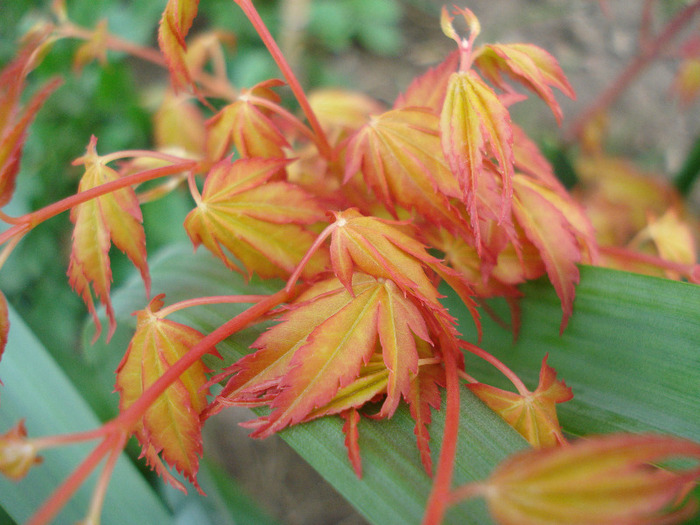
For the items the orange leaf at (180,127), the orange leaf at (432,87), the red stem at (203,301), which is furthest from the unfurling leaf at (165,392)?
the orange leaf at (180,127)

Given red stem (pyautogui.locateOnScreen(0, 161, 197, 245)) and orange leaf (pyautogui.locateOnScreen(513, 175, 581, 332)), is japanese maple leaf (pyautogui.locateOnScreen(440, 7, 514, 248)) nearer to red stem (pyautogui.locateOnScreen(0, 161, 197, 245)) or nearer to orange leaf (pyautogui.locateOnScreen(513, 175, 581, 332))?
orange leaf (pyautogui.locateOnScreen(513, 175, 581, 332))

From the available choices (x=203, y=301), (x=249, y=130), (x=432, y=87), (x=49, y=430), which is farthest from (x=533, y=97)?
(x=49, y=430)

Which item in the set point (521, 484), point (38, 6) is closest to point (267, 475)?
point (521, 484)

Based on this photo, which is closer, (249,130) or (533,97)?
(249,130)

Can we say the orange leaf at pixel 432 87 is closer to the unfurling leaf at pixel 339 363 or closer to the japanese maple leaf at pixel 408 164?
the japanese maple leaf at pixel 408 164

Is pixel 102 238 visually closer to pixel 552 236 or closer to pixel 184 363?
pixel 184 363

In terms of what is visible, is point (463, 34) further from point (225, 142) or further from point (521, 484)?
point (521, 484)
